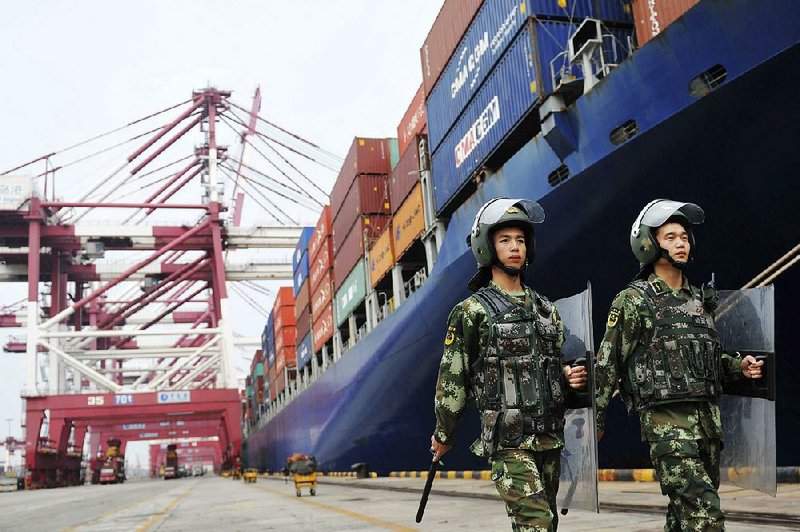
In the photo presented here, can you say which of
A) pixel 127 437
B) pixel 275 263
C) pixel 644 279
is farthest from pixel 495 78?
pixel 127 437

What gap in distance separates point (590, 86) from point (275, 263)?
37472 mm

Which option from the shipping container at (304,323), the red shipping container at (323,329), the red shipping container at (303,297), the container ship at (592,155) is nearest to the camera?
the container ship at (592,155)

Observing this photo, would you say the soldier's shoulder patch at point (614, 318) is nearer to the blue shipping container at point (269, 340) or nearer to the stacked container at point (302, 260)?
the stacked container at point (302, 260)

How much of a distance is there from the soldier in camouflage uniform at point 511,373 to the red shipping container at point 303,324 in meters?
33.1

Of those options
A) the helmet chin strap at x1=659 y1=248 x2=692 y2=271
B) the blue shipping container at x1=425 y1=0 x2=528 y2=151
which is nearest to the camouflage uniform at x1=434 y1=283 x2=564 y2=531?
the helmet chin strap at x1=659 y1=248 x2=692 y2=271

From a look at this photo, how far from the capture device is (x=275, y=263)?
152 feet

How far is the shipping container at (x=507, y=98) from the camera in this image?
11.6 m

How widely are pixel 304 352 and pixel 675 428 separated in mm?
36145

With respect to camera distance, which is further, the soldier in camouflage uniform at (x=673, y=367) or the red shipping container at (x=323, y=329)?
the red shipping container at (x=323, y=329)

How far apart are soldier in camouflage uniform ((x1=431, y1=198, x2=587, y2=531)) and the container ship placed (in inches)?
62.8

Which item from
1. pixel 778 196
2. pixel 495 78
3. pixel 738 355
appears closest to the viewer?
pixel 738 355

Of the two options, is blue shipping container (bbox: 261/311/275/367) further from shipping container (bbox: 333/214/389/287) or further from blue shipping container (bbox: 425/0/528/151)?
blue shipping container (bbox: 425/0/528/151)

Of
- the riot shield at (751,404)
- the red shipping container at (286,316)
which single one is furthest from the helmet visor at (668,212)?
the red shipping container at (286,316)

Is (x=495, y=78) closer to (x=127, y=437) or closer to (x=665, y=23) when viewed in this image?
(x=665, y=23)
